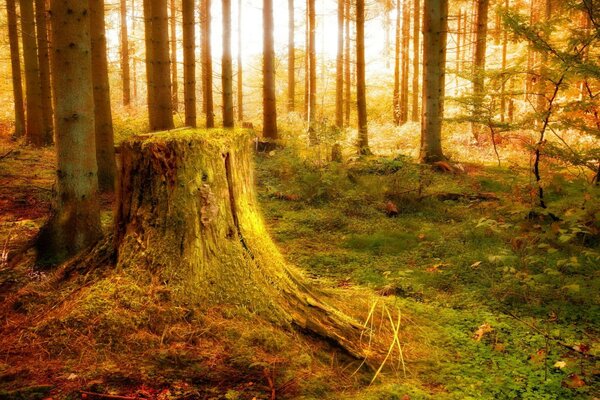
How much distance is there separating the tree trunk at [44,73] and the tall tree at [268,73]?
6457 millimetres

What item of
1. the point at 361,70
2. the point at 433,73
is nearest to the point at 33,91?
the point at 361,70

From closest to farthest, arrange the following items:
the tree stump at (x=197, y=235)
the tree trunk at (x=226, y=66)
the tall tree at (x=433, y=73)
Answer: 1. the tree stump at (x=197, y=235)
2. the tall tree at (x=433, y=73)
3. the tree trunk at (x=226, y=66)

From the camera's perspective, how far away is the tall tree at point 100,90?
25.6ft

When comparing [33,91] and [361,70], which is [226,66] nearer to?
[361,70]

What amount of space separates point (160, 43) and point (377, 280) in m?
7.14

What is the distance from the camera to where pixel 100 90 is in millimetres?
7848

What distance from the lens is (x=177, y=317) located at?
302cm

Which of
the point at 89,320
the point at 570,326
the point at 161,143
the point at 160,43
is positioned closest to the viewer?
the point at 89,320

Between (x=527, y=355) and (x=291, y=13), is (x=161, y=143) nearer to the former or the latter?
(x=527, y=355)

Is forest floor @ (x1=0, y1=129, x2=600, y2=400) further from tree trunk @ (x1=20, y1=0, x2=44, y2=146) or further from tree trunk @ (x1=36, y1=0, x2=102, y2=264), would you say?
tree trunk @ (x1=20, y1=0, x2=44, y2=146)

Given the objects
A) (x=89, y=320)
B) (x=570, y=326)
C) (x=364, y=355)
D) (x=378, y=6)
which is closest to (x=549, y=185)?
(x=570, y=326)

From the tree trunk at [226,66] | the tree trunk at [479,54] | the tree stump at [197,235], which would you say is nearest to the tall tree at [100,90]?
the tree stump at [197,235]

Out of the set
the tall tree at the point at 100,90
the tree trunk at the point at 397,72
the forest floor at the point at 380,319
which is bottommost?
the forest floor at the point at 380,319

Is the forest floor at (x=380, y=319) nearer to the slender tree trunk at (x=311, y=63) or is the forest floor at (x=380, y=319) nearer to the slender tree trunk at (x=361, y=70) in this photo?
the slender tree trunk at (x=361, y=70)
